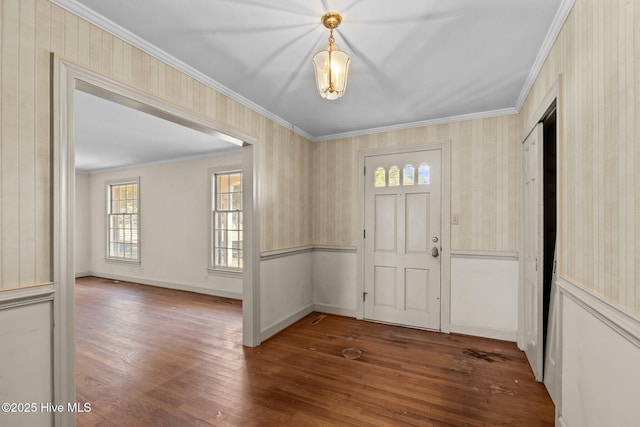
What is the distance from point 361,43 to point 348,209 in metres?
2.33

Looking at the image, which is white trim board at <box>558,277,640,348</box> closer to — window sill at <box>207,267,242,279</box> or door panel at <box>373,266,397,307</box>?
door panel at <box>373,266,397,307</box>

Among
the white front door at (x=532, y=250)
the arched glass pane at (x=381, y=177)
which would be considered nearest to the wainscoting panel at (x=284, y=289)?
the arched glass pane at (x=381, y=177)

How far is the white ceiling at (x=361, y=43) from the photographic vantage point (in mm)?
1752

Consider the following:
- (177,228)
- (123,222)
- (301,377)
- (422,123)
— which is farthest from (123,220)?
(422,123)

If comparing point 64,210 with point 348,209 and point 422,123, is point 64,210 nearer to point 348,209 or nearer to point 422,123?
point 348,209

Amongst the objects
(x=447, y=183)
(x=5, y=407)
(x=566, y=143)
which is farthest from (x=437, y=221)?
(x=5, y=407)

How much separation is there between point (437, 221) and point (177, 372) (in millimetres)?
3160

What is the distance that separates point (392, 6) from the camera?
1727 mm

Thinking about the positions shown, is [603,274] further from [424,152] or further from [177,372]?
[177,372]

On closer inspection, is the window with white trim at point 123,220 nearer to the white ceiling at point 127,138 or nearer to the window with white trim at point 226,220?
the white ceiling at point 127,138

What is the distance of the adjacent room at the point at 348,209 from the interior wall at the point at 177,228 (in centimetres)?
49

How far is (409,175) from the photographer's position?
12.4ft

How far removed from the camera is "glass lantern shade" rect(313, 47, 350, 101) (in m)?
1.74

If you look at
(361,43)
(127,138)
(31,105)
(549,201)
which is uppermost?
(361,43)
